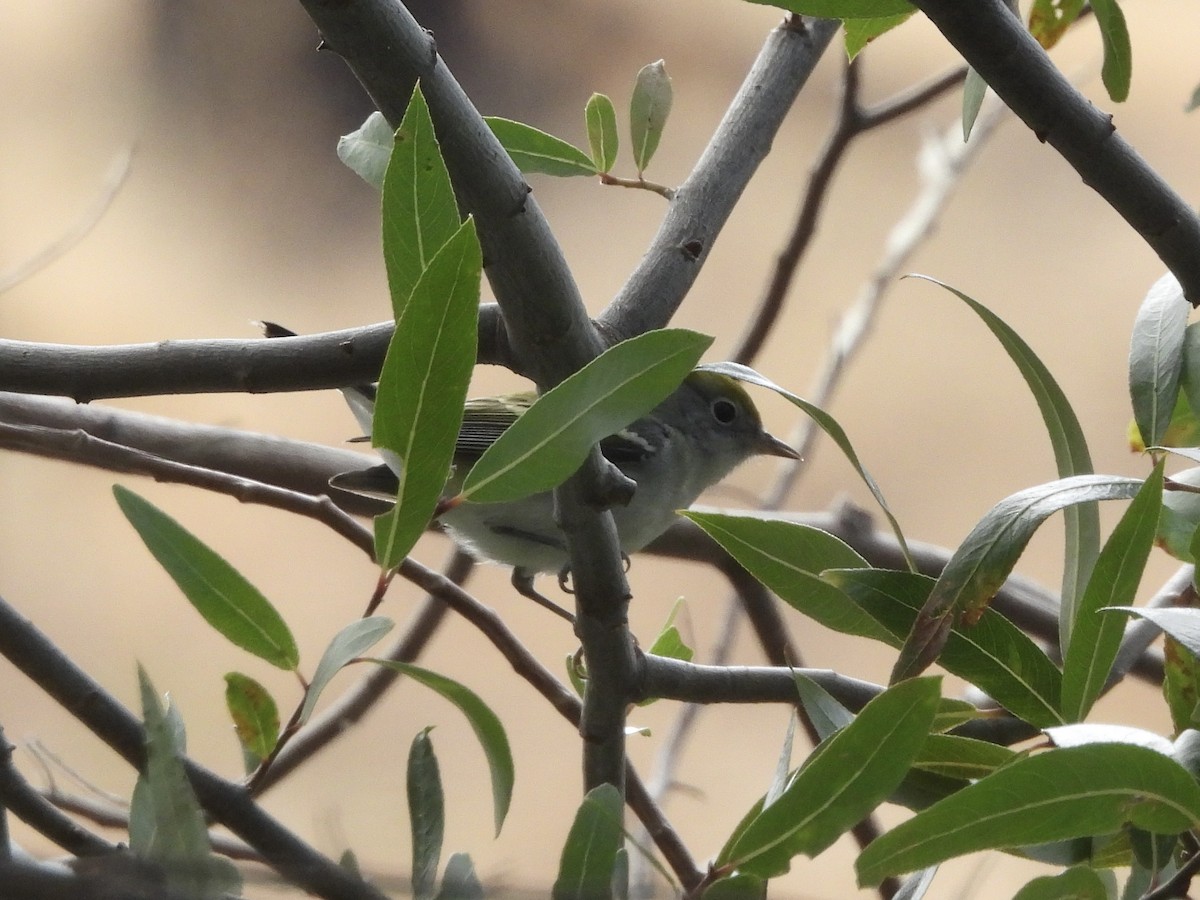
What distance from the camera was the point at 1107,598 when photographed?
1.56 ft

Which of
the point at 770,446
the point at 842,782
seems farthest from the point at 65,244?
the point at 842,782

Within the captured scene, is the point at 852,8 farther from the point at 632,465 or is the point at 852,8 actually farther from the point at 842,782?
the point at 632,465

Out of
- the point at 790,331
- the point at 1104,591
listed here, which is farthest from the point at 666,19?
the point at 1104,591

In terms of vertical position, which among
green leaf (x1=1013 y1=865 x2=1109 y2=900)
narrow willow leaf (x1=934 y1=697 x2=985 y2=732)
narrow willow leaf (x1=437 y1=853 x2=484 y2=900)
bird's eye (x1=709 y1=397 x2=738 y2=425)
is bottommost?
narrow willow leaf (x1=437 y1=853 x2=484 y2=900)

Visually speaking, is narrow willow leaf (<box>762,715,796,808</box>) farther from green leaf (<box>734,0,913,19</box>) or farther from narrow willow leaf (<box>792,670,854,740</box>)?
green leaf (<box>734,0,913,19</box>)

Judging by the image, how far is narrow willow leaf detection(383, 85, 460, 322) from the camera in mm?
382

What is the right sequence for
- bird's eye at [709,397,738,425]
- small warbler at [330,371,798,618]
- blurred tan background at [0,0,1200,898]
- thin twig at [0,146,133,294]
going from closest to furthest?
1. small warbler at [330,371,798,618]
2. thin twig at [0,146,133,294]
3. bird's eye at [709,397,738,425]
4. blurred tan background at [0,0,1200,898]

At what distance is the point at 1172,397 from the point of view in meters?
0.60

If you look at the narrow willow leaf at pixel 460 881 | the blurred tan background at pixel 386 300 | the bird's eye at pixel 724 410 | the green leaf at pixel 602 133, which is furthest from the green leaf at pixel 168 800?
the blurred tan background at pixel 386 300

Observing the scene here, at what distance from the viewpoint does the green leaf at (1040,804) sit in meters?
0.38

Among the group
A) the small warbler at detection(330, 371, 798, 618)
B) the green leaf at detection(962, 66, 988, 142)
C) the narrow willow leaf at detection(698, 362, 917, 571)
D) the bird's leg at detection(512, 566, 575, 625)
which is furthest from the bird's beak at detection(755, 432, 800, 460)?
the narrow willow leaf at detection(698, 362, 917, 571)

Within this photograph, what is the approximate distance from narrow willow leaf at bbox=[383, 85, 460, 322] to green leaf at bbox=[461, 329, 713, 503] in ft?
0.23

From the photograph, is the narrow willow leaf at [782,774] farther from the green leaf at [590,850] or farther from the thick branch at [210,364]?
the thick branch at [210,364]

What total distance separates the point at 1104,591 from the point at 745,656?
1.95 m
